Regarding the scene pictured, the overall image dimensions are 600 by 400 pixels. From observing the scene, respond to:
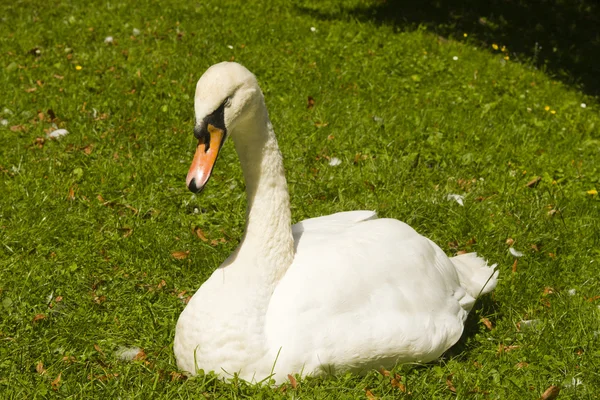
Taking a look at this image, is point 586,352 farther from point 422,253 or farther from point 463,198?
point 463,198

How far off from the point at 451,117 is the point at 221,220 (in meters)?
2.69

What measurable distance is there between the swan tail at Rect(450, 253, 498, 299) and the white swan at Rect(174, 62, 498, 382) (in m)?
0.40

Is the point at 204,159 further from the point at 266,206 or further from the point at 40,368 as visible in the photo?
the point at 40,368

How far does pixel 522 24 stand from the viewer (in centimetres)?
916

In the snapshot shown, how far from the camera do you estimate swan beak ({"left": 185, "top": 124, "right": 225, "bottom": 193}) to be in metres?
2.81

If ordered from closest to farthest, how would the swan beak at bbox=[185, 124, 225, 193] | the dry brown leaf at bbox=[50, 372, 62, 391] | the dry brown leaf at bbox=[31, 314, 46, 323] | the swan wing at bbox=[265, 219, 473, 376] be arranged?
the swan beak at bbox=[185, 124, 225, 193] < the swan wing at bbox=[265, 219, 473, 376] < the dry brown leaf at bbox=[50, 372, 62, 391] < the dry brown leaf at bbox=[31, 314, 46, 323]

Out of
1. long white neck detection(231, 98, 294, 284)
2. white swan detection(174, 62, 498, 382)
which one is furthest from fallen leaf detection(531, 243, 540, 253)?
long white neck detection(231, 98, 294, 284)

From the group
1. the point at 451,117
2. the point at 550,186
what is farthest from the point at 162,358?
the point at 451,117

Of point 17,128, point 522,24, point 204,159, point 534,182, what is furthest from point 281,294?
point 522,24

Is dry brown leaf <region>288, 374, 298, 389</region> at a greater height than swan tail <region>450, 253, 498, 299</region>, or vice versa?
dry brown leaf <region>288, 374, 298, 389</region>

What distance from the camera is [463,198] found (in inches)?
202

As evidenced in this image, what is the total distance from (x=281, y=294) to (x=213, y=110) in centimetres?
95

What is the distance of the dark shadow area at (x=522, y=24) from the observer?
27.0ft

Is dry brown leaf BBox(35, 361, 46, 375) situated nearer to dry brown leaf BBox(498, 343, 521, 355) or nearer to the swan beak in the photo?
the swan beak
